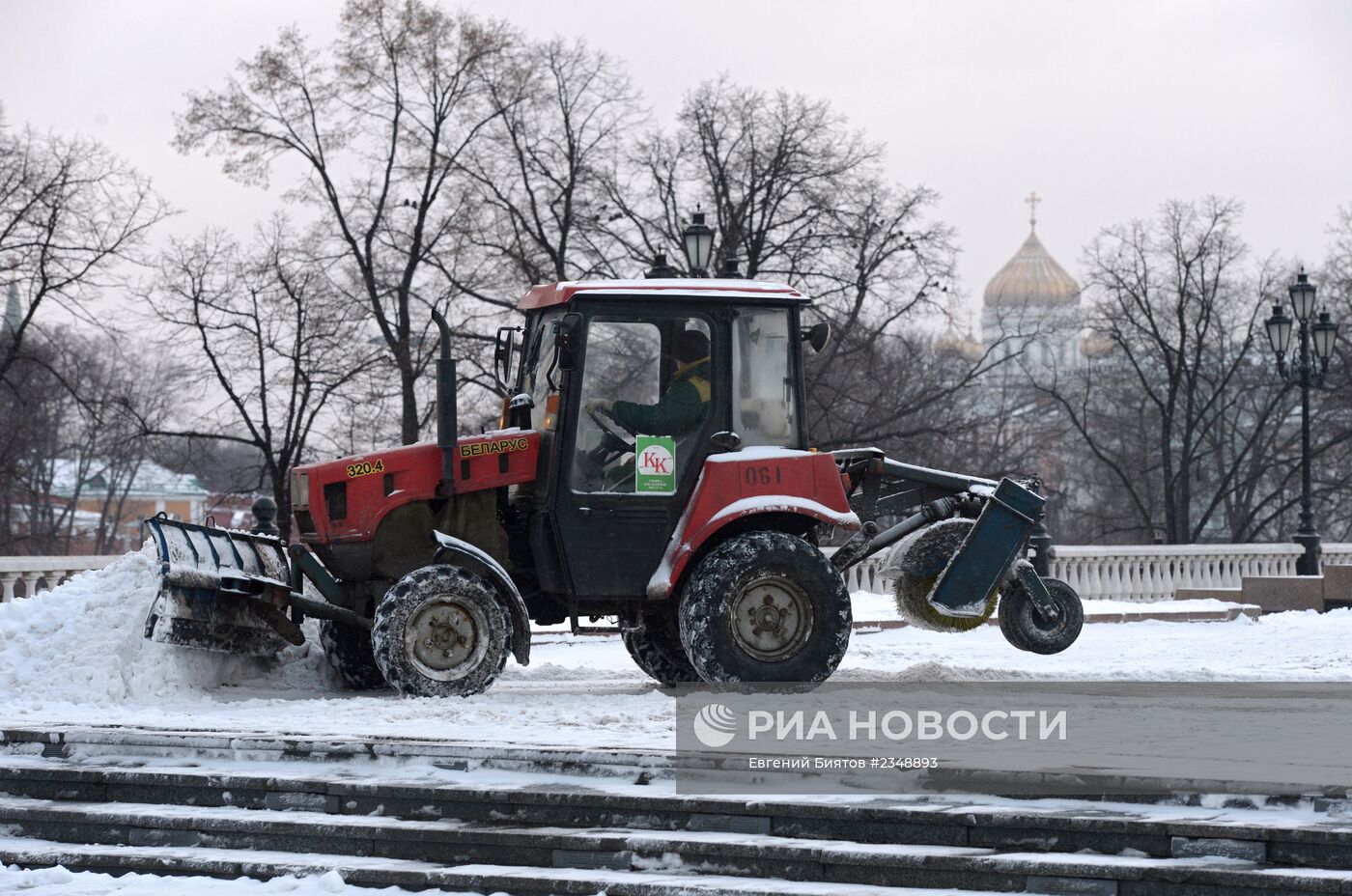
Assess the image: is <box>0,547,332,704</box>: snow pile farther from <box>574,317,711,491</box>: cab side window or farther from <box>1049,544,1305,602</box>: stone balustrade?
<box>1049,544,1305,602</box>: stone balustrade

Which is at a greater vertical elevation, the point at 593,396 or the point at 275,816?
the point at 593,396

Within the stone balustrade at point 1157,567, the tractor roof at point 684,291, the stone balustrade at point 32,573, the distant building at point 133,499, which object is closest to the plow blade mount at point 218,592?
the tractor roof at point 684,291

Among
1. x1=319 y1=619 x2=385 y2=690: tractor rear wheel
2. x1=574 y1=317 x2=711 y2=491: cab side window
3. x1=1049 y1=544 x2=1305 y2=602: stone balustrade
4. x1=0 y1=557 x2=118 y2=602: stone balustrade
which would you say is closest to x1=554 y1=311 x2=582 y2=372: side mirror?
x1=574 y1=317 x2=711 y2=491: cab side window

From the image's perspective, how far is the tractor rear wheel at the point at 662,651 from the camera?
1199cm

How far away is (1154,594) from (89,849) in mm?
23964

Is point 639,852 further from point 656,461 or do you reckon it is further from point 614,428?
point 614,428

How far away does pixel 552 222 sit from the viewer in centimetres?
3459

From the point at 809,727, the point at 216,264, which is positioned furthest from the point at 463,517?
the point at 216,264

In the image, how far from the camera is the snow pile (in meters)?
10.2

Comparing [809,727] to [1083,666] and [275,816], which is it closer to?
[275,816]

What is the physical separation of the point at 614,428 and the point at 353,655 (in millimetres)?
2335

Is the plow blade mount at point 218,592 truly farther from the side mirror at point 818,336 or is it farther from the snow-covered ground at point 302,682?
the side mirror at point 818,336

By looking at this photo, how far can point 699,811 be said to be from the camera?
660cm

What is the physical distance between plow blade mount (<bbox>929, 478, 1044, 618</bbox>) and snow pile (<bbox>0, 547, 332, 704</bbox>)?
433 cm
